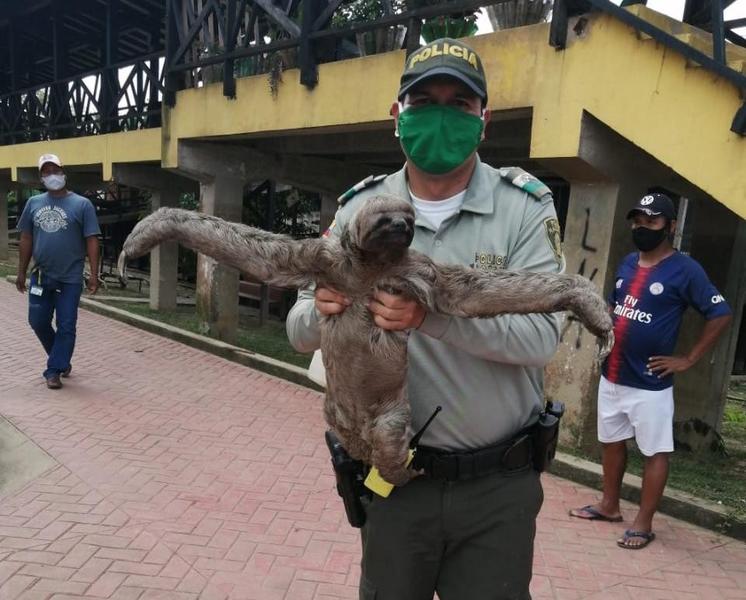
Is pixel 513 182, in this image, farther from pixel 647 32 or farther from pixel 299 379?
pixel 299 379

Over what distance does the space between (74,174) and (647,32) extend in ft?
56.0

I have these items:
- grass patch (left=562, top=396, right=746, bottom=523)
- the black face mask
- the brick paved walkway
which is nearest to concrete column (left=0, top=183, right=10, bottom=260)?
the brick paved walkway

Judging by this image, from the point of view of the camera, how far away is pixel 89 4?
14742 millimetres

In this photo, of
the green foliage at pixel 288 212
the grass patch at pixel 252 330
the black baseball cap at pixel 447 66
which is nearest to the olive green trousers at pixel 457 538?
the black baseball cap at pixel 447 66

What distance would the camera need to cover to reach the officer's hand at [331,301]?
1.91 metres

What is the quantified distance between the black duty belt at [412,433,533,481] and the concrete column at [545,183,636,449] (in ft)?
10.9

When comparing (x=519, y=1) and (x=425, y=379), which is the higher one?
(x=519, y=1)

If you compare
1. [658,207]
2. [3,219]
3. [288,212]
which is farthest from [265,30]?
[3,219]

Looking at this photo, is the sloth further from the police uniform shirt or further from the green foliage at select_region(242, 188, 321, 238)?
the green foliage at select_region(242, 188, 321, 238)

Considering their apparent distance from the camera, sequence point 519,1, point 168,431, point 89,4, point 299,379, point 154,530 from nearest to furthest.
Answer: point 154,530, point 519,1, point 168,431, point 299,379, point 89,4

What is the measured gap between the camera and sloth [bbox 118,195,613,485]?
175 cm

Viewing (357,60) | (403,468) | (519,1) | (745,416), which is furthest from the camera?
(745,416)

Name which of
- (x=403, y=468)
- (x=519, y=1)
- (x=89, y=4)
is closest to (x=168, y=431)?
(x=403, y=468)

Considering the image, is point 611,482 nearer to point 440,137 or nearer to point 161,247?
point 440,137
